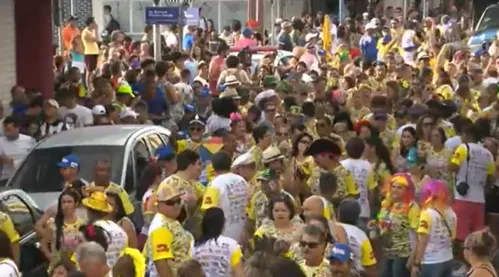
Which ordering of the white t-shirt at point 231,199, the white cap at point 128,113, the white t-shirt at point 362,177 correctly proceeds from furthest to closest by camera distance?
the white cap at point 128,113 → the white t-shirt at point 362,177 → the white t-shirt at point 231,199

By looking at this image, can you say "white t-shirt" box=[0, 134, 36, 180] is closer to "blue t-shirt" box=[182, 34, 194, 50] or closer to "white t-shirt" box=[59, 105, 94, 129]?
"white t-shirt" box=[59, 105, 94, 129]

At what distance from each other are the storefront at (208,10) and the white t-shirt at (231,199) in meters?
30.1

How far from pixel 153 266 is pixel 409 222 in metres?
3.03

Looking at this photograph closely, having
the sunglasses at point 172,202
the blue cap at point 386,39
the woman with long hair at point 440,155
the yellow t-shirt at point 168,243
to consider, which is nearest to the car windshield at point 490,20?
the blue cap at point 386,39

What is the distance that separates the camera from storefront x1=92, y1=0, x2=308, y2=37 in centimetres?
4278

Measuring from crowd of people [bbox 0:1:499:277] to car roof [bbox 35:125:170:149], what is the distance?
57 centimetres

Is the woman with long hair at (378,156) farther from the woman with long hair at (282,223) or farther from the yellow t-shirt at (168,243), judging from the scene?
the yellow t-shirt at (168,243)

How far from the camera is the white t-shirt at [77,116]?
54.5ft

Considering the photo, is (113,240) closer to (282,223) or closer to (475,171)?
(282,223)

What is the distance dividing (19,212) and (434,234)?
3.78 m

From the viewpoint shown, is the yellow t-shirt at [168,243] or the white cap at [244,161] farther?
the white cap at [244,161]

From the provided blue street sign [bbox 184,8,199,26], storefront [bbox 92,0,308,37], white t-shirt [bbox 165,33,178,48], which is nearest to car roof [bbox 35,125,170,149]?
blue street sign [bbox 184,8,199,26]

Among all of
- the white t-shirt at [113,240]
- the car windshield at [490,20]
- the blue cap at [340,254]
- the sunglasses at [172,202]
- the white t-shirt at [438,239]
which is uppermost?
the car windshield at [490,20]

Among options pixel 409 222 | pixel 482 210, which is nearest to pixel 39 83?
pixel 482 210
